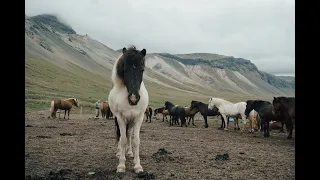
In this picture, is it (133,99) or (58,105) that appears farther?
(58,105)

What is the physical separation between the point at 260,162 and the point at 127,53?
15.2 ft

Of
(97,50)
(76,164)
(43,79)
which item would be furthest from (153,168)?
(97,50)

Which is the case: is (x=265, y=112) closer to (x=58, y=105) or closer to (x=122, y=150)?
(x=122, y=150)

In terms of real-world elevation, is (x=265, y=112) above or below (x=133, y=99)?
below

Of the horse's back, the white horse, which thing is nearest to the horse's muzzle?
the horse's back

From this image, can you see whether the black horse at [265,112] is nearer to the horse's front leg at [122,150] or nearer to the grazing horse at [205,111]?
the grazing horse at [205,111]

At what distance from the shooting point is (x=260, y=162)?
733 centimetres

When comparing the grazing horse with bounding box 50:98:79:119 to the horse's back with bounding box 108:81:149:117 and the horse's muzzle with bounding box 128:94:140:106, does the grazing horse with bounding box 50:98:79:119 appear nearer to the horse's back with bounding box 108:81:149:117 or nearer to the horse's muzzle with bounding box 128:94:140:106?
the horse's back with bounding box 108:81:149:117

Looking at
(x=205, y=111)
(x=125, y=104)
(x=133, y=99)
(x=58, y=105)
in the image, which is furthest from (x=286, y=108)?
(x=58, y=105)

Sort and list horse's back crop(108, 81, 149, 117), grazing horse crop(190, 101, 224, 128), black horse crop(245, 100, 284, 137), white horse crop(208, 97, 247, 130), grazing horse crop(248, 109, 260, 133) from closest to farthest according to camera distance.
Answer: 1. horse's back crop(108, 81, 149, 117)
2. black horse crop(245, 100, 284, 137)
3. grazing horse crop(248, 109, 260, 133)
4. white horse crop(208, 97, 247, 130)
5. grazing horse crop(190, 101, 224, 128)
